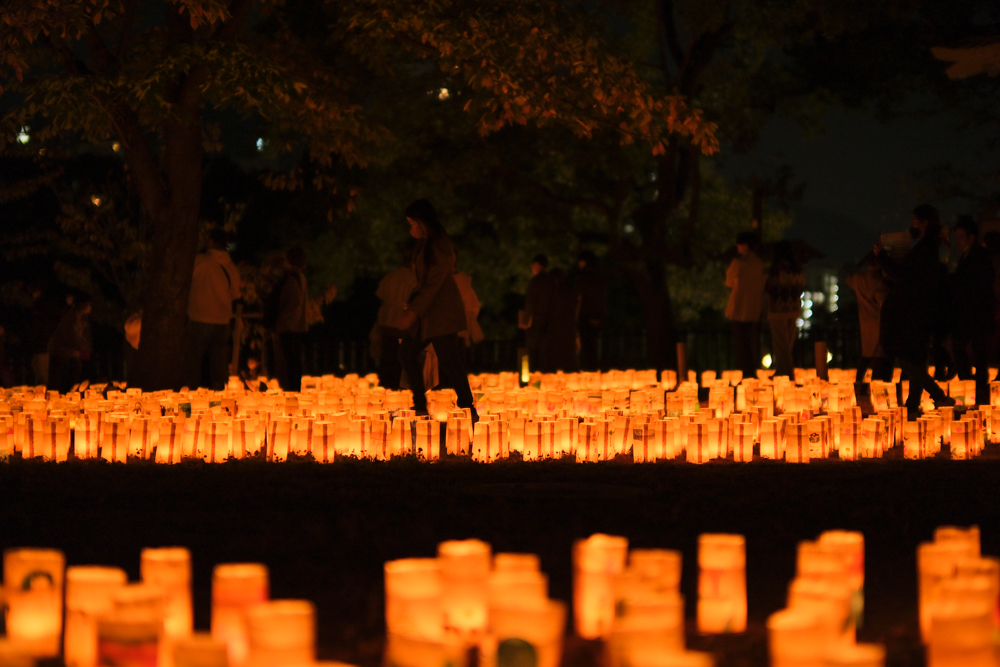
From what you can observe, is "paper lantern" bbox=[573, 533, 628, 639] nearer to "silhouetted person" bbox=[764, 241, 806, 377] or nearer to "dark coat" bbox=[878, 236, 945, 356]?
"dark coat" bbox=[878, 236, 945, 356]

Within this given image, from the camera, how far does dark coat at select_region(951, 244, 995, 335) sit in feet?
39.3

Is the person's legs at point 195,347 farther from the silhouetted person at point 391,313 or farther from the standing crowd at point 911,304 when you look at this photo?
the standing crowd at point 911,304

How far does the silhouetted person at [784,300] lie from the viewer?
15.3m

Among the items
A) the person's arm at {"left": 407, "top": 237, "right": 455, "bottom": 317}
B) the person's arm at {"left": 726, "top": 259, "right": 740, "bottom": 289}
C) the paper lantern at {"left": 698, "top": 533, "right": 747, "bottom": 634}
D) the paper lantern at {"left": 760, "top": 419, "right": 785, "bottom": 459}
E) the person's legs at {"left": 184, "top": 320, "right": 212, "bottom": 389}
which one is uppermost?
the person's arm at {"left": 726, "top": 259, "right": 740, "bottom": 289}

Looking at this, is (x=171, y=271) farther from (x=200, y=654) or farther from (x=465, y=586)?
(x=200, y=654)

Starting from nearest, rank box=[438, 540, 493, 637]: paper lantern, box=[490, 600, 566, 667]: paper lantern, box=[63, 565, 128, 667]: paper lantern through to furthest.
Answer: box=[490, 600, 566, 667]: paper lantern
box=[63, 565, 128, 667]: paper lantern
box=[438, 540, 493, 637]: paper lantern

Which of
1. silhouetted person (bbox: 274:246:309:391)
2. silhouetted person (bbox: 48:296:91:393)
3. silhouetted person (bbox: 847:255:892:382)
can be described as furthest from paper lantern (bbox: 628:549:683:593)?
silhouetted person (bbox: 48:296:91:393)

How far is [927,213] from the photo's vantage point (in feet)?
35.4

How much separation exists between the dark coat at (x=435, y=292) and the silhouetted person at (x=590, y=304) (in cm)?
919

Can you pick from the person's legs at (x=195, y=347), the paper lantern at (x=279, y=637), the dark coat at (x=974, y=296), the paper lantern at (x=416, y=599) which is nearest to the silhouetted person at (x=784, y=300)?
the dark coat at (x=974, y=296)

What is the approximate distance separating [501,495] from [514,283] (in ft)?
95.9

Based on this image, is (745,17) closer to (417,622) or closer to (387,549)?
(387,549)

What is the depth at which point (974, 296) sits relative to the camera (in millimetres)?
12039

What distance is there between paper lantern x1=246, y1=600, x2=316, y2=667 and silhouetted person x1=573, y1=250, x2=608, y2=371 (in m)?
16.8
